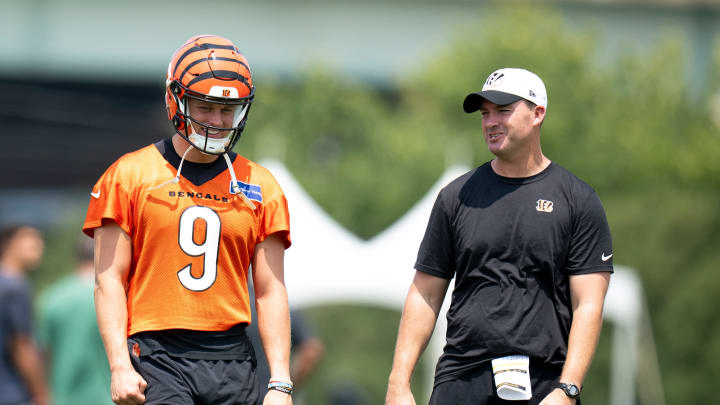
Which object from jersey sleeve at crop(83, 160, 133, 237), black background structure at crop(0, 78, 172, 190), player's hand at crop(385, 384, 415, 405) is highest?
jersey sleeve at crop(83, 160, 133, 237)

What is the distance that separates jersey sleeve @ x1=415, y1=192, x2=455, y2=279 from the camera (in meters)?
5.42

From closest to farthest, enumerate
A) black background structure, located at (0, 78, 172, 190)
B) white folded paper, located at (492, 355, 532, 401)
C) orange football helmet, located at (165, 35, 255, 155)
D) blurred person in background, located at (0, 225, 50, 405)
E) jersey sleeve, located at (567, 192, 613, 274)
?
orange football helmet, located at (165, 35, 255, 155), white folded paper, located at (492, 355, 532, 401), jersey sleeve, located at (567, 192, 613, 274), blurred person in background, located at (0, 225, 50, 405), black background structure, located at (0, 78, 172, 190)

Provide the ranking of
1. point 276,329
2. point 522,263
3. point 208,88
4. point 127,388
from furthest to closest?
point 522,263 → point 276,329 → point 208,88 → point 127,388

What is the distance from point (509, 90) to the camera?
5.31m

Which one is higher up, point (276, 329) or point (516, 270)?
point (516, 270)

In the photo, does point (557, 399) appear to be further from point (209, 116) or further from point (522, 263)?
point (209, 116)

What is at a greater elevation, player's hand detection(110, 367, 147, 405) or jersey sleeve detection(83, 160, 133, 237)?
jersey sleeve detection(83, 160, 133, 237)

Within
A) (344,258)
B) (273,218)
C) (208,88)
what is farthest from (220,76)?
(344,258)

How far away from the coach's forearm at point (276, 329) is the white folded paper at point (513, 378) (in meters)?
0.96

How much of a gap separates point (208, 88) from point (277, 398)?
1378 millimetres

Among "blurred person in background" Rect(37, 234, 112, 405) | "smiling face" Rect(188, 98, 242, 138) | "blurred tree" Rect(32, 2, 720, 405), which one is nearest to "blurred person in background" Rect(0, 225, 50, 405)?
"blurred person in background" Rect(37, 234, 112, 405)

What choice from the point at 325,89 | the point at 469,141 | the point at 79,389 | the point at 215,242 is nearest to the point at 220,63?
the point at 215,242

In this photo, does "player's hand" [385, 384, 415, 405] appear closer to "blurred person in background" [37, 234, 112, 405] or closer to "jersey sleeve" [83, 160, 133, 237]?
"jersey sleeve" [83, 160, 133, 237]

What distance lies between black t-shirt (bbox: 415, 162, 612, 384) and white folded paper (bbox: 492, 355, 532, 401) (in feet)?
0.15
